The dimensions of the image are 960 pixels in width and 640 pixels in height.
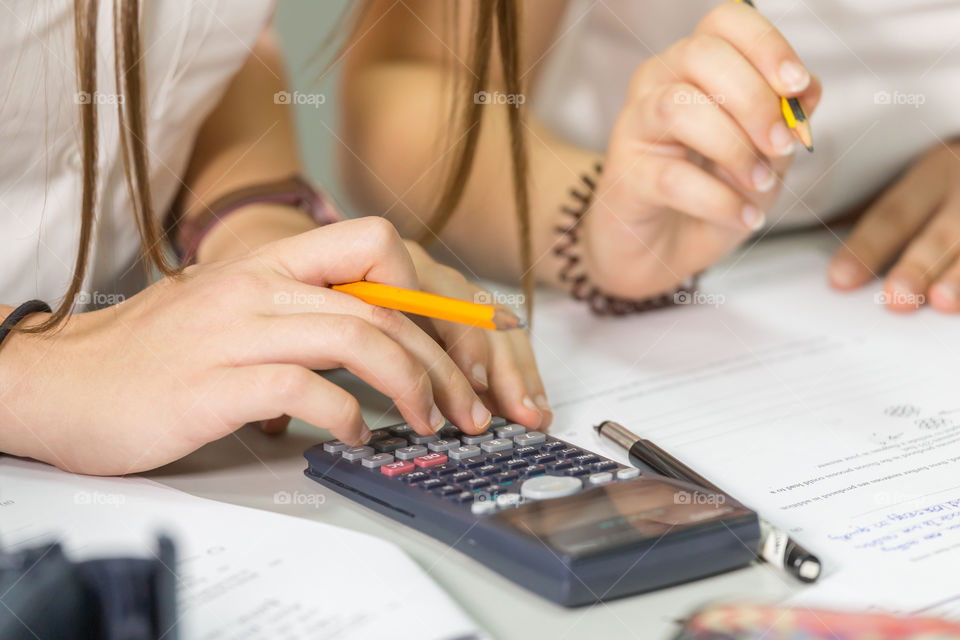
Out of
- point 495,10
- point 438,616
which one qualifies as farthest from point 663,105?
point 438,616

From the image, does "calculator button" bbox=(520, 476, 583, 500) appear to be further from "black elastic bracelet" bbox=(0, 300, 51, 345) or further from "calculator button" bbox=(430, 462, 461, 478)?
"black elastic bracelet" bbox=(0, 300, 51, 345)

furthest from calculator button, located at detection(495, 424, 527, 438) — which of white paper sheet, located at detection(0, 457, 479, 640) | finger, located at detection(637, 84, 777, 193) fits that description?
finger, located at detection(637, 84, 777, 193)

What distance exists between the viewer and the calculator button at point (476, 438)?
439mm

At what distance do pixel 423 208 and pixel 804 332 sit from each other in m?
0.30

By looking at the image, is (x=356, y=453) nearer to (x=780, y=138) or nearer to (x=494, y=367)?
(x=494, y=367)

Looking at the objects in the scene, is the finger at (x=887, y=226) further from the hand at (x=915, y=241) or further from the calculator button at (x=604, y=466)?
the calculator button at (x=604, y=466)

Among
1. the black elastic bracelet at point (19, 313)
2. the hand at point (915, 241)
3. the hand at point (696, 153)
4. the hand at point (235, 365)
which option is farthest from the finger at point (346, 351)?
the hand at point (915, 241)

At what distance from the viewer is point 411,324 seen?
1.47ft

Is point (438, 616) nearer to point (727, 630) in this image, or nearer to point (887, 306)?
point (727, 630)

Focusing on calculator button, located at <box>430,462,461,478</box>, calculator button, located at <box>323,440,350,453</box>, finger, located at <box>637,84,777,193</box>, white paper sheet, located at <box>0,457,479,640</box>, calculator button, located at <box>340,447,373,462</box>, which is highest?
finger, located at <box>637,84,777,193</box>

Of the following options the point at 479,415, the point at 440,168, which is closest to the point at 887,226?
the point at 440,168

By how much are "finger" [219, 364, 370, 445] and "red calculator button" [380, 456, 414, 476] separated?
3 cm

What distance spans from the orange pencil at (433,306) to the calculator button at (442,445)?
0.06 m

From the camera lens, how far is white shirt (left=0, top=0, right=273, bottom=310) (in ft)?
1.76
